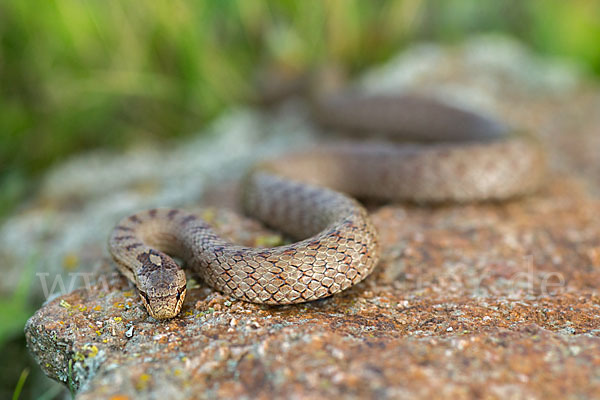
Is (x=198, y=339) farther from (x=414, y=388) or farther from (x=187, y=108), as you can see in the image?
(x=187, y=108)

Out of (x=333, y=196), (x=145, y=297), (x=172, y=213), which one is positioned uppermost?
(x=333, y=196)

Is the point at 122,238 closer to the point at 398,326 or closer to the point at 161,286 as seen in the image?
the point at 161,286

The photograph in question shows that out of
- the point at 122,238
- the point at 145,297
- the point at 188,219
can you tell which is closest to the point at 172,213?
the point at 188,219

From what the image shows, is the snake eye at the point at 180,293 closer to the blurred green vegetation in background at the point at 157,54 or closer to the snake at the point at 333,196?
the snake at the point at 333,196

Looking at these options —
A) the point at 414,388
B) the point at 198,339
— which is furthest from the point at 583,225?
the point at 198,339

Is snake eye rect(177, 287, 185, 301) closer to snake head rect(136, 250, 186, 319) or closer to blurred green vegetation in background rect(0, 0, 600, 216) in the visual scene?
snake head rect(136, 250, 186, 319)

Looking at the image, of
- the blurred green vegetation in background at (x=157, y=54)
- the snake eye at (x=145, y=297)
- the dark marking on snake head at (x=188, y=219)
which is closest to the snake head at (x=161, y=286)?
the snake eye at (x=145, y=297)
